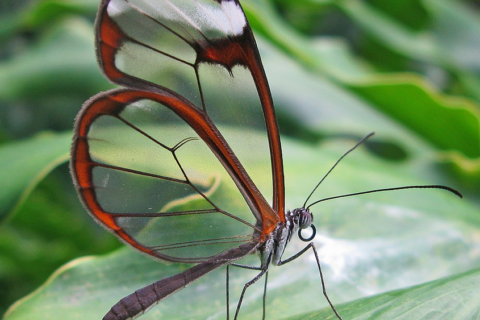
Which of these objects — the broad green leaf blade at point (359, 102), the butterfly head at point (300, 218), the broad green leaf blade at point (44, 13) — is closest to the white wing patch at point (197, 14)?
the butterfly head at point (300, 218)

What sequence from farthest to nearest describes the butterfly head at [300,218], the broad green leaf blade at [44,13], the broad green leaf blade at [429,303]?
the broad green leaf blade at [44,13] → the butterfly head at [300,218] → the broad green leaf blade at [429,303]

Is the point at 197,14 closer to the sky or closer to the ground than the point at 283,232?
closer to the sky

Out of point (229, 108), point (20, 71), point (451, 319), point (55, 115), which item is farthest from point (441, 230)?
point (55, 115)

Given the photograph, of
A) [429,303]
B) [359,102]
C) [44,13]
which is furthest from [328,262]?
[44,13]

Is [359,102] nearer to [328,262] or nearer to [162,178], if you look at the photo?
[328,262]

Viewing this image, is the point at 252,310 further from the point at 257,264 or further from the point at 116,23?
the point at 116,23

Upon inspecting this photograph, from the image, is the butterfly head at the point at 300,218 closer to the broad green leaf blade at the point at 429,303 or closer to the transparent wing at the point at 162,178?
the transparent wing at the point at 162,178
